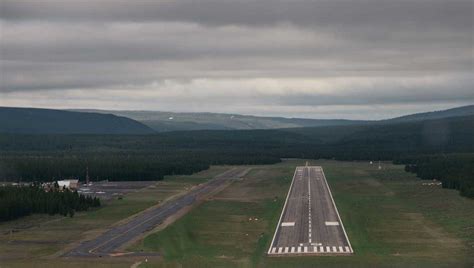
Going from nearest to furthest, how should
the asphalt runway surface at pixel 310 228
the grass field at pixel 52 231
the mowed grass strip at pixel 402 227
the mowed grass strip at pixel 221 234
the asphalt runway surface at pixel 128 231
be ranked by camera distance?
the mowed grass strip at pixel 402 227 → the mowed grass strip at pixel 221 234 → the grass field at pixel 52 231 → the asphalt runway surface at pixel 310 228 → the asphalt runway surface at pixel 128 231

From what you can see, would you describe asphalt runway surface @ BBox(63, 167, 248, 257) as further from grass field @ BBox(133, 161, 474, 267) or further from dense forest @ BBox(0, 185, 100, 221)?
dense forest @ BBox(0, 185, 100, 221)

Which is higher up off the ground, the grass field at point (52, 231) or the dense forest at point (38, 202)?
the dense forest at point (38, 202)

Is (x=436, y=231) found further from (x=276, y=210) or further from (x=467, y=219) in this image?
(x=276, y=210)

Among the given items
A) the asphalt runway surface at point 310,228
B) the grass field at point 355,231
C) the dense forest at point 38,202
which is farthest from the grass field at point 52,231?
the asphalt runway surface at point 310,228

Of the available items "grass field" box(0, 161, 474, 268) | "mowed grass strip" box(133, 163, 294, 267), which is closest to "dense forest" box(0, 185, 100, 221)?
"grass field" box(0, 161, 474, 268)

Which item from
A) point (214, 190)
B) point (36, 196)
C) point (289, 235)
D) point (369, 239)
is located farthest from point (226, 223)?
point (214, 190)

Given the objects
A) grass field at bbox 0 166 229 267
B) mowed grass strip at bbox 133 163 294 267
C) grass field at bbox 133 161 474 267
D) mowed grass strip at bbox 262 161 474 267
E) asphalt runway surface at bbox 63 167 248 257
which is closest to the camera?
mowed grass strip at bbox 262 161 474 267

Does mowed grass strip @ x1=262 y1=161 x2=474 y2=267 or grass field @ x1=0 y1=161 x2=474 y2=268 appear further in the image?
grass field @ x1=0 y1=161 x2=474 y2=268

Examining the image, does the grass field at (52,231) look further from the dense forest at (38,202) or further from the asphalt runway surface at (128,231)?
the asphalt runway surface at (128,231)
